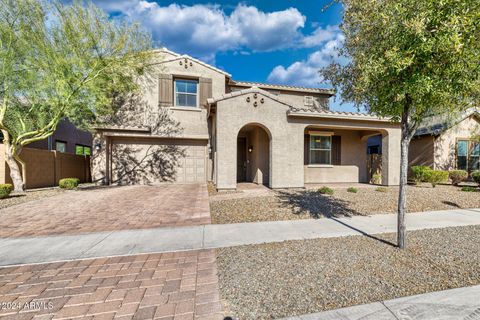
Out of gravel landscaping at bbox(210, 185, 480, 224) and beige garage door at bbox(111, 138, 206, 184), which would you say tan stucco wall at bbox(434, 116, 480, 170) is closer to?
gravel landscaping at bbox(210, 185, 480, 224)

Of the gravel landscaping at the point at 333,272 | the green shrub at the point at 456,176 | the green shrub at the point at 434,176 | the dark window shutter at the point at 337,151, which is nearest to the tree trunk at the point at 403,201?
the gravel landscaping at the point at 333,272

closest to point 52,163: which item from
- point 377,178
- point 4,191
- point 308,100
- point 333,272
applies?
point 4,191

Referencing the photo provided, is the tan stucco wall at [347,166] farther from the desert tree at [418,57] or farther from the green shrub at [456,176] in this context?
the desert tree at [418,57]

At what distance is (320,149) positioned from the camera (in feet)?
42.1

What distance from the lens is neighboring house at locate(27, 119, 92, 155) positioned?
54.9ft

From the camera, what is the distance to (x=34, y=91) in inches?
380

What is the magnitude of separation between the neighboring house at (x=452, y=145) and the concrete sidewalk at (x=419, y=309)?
14708mm

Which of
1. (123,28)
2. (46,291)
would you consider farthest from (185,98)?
(46,291)

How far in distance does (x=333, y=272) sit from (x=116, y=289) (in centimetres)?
316

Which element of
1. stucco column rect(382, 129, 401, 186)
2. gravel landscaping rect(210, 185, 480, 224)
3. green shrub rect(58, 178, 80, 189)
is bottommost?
gravel landscaping rect(210, 185, 480, 224)

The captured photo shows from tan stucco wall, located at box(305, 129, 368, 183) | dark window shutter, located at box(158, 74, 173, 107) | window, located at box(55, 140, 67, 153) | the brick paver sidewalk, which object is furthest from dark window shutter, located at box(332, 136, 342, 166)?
window, located at box(55, 140, 67, 153)

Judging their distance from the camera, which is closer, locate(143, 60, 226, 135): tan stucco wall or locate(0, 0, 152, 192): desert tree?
locate(0, 0, 152, 192): desert tree

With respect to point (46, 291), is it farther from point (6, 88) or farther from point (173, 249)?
point (6, 88)

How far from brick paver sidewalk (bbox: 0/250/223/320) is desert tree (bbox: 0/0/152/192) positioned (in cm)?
956
